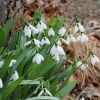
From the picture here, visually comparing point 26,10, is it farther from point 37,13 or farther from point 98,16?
point 37,13

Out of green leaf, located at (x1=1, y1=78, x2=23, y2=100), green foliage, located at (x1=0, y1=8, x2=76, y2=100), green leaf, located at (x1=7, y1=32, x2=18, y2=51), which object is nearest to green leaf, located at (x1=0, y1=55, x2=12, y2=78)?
green foliage, located at (x1=0, y1=8, x2=76, y2=100)

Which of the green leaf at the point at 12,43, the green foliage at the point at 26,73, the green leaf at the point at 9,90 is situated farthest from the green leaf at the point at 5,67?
the green leaf at the point at 12,43

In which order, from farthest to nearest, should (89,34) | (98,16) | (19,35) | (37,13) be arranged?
(98,16), (89,34), (37,13), (19,35)

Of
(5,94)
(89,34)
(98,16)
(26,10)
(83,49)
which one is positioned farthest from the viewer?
(98,16)

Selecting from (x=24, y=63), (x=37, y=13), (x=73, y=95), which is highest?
(x=37, y=13)

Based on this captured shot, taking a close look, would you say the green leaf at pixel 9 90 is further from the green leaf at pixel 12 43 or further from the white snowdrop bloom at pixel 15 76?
the green leaf at pixel 12 43

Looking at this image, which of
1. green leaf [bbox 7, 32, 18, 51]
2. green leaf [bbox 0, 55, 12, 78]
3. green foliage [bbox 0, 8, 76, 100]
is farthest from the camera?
green leaf [bbox 7, 32, 18, 51]

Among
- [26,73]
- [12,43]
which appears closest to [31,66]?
[26,73]

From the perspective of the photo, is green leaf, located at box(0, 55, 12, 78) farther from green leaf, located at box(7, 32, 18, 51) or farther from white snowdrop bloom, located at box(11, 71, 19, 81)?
green leaf, located at box(7, 32, 18, 51)

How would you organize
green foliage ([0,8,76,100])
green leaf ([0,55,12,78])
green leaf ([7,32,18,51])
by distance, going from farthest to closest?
green leaf ([7,32,18,51])
green foliage ([0,8,76,100])
green leaf ([0,55,12,78])

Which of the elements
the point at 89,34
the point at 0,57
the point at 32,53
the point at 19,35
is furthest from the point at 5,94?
the point at 89,34

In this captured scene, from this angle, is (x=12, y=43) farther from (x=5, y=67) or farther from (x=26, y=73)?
(x=5, y=67)
